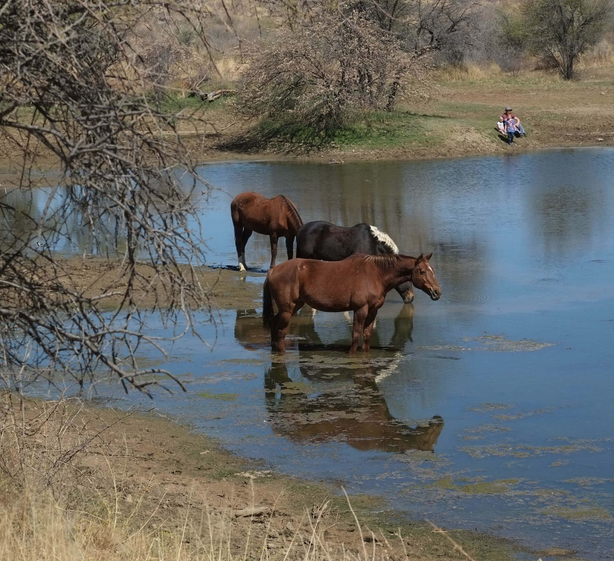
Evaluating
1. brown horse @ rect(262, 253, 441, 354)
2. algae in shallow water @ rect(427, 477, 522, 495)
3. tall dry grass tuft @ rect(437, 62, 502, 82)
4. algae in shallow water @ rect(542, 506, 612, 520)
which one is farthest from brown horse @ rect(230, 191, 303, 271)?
tall dry grass tuft @ rect(437, 62, 502, 82)

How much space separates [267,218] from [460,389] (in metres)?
6.11

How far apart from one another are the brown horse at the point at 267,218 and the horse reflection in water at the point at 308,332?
214 cm

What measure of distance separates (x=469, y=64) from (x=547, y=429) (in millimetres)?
36518

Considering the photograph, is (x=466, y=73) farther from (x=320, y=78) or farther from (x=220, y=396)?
(x=220, y=396)

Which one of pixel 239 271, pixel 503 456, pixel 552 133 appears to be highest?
pixel 552 133

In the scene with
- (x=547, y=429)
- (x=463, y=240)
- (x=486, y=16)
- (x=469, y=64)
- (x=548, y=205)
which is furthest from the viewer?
(x=486, y=16)

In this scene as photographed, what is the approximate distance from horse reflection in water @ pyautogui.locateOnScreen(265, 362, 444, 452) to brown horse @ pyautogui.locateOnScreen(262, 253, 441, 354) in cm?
95

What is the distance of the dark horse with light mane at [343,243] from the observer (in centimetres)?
1427

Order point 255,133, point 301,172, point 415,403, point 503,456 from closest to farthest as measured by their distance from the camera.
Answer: point 503,456
point 415,403
point 301,172
point 255,133

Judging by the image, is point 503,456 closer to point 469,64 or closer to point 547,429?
point 547,429

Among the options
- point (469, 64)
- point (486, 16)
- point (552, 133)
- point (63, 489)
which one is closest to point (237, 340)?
point (63, 489)

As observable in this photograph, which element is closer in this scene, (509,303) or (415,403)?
(415,403)

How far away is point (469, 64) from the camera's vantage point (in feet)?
146

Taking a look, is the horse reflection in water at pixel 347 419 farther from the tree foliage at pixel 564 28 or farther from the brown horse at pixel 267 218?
the tree foliage at pixel 564 28
